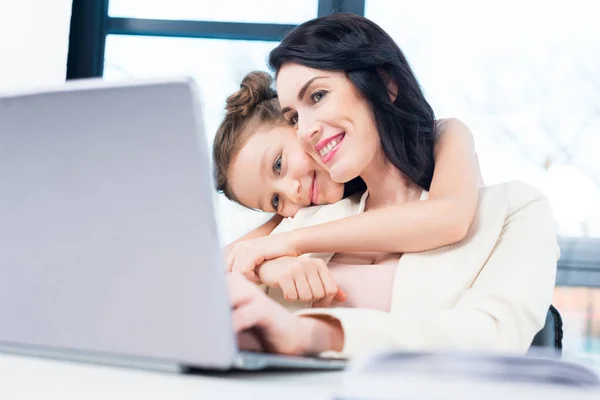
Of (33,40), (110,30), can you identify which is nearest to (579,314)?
(110,30)

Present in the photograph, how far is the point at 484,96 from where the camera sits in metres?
2.93

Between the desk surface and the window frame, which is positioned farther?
the window frame

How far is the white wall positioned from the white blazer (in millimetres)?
2008

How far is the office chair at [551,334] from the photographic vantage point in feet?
4.09

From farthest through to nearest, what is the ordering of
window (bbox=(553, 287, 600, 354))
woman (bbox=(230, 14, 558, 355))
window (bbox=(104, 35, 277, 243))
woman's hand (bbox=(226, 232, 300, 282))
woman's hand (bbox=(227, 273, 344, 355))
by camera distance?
window (bbox=(104, 35, 277, 243)) → window (bbox=(553, 287, 600, 354)) → woman's hand (bbox=(226, 232, 300, 282)) → woman (bbox=(230, 14, 558, 355)) → woman's hand (bbox=(227, 273, 344, 355))

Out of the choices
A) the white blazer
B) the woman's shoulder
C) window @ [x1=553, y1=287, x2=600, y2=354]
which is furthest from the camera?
window @ [x1=553, y1=287, x2=600, y2=354]

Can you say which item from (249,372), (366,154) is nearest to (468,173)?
(366,154)

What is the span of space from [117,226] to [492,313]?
2.25ft

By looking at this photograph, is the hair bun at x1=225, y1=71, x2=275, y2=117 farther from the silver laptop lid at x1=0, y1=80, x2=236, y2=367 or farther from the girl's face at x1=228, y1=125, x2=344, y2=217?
Result: the silver laptop lid at x1=0, y1=80, x2=236, y2=367

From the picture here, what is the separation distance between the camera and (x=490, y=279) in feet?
3.60

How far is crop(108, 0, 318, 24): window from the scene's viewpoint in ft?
9.73

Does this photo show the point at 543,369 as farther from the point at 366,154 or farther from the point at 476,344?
the point at 366,154

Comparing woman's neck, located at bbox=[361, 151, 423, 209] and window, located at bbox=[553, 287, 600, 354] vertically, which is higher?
woman's neck, located at bbox=[361, 151, 423, 209]

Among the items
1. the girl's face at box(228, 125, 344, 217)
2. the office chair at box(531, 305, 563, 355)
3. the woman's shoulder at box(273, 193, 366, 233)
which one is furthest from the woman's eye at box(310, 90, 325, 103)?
the office chair at box(531, 305, 563, 355)
